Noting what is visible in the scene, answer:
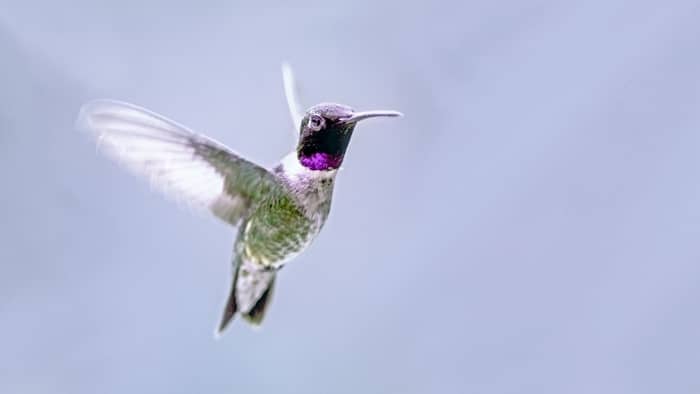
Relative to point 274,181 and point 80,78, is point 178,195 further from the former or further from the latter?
point 80,78

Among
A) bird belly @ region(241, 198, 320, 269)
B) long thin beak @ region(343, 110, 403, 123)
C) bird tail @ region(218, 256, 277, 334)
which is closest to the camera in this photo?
long thin beak @ region(343, 110, 403, 123)

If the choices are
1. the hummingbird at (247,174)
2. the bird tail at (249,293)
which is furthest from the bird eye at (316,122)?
the bird tail at (249,293)

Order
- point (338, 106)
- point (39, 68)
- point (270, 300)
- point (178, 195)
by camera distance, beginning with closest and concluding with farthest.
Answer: point (338, 106), point (178, 195), point (270, 300), point (39, 68)

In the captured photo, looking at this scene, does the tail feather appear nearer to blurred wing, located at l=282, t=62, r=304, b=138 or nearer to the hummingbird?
the hummingbird

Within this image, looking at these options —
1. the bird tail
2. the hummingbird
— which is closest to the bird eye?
the hummingbird

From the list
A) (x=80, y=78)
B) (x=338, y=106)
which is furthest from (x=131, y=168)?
(x=80, y=78)

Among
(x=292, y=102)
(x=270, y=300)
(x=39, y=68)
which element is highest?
(x=39, y=68)

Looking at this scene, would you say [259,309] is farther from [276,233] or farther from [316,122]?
[316,122]
